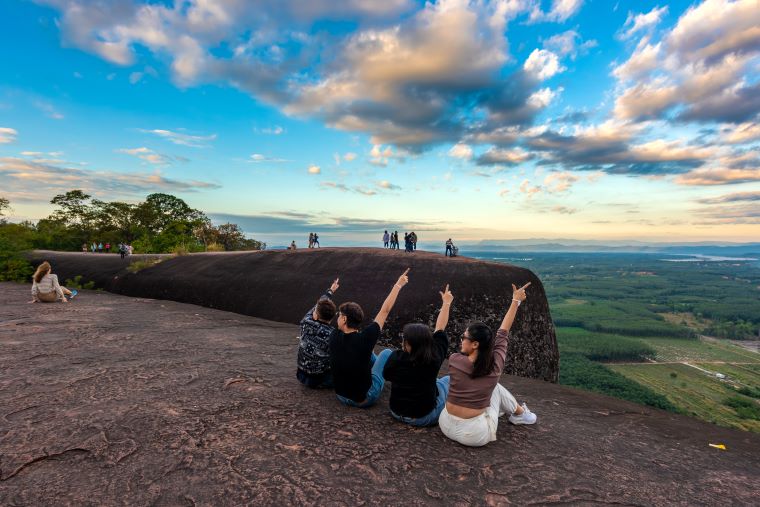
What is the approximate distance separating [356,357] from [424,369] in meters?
0.86

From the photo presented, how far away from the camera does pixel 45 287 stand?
11383mm

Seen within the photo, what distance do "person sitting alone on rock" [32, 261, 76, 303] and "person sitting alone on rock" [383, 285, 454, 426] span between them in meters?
12.3

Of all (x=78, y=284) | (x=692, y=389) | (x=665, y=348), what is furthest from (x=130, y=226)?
(x=665, y=348)

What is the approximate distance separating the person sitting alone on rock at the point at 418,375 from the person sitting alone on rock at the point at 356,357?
12.9 inches

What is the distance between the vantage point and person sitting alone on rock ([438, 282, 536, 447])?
12.8 ft

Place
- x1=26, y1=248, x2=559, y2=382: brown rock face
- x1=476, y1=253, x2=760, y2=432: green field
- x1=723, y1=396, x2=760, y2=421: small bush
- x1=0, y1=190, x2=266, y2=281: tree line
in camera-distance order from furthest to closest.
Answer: x1=476, y1=253, x2=760, y2=432: green field, x1=723, y1=396, x2=760, y2=421: small bush, x1=0, y1=190, x2=266, y2=281: tree line, x1=26, y1=248, x2=559, y2=382: brown rock face

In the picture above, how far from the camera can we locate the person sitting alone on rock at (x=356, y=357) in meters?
4.49

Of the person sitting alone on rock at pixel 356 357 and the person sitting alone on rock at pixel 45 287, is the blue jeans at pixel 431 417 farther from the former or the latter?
the person sitting alone on rock at pixel 45 287

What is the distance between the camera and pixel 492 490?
137 inches

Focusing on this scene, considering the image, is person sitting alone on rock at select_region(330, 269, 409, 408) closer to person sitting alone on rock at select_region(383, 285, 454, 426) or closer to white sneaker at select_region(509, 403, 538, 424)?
person sitting alone on rock at select_region(383, 285, 454, 426)

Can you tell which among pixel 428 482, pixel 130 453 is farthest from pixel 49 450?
pixel 428 482

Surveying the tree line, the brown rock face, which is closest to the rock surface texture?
the brown rock face

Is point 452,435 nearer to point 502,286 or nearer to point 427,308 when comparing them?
point 427,308

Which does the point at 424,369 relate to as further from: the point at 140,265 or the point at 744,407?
the point at 744,407
